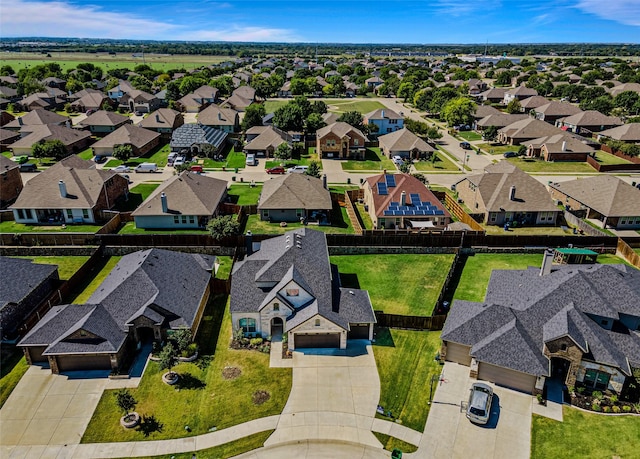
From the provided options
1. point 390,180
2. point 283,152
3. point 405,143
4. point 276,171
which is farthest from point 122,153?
point 405,143

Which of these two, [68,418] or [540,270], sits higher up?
[540,270]

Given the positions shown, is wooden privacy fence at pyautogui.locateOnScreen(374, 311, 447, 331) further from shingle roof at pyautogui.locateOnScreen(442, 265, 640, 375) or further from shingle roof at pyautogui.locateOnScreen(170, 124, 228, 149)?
shingle roof at pyautogui.locateOnScreen(170, 124, 228, 149)

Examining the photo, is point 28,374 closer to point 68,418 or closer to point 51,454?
point 68,418

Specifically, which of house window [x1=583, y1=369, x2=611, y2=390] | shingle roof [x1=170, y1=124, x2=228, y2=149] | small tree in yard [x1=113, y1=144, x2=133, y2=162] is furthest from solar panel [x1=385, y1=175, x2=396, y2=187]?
small tree in yard [x1=113, y1=144, x2=133, y2=162]

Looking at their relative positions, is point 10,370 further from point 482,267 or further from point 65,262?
point 482,267

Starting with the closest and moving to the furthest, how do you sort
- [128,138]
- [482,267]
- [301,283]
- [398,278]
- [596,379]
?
1. [596,379]
2. [301,283]
3. [398,278]
4. [482,267]
5. [128,138]

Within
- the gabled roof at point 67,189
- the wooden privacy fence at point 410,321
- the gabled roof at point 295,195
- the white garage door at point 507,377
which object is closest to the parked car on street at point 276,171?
the gabled roof at point 295,195

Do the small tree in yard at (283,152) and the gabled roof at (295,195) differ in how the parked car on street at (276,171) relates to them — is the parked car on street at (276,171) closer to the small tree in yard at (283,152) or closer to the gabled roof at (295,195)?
the small tree in yard at (283,152)

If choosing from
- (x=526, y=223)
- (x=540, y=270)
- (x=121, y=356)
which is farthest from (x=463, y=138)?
(x=121, y=356)
